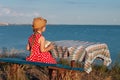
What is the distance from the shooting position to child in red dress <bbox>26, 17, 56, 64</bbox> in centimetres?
767

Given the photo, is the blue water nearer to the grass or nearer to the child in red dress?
the grass

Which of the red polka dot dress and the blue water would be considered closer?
the red polka dot dress

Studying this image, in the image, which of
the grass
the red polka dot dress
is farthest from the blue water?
the red polka dot dress

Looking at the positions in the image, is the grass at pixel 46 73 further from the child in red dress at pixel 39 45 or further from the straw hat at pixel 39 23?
the straw hat at pixel 39 23

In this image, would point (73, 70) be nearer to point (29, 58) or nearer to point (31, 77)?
point (29, 58)

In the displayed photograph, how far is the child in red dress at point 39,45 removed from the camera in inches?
302

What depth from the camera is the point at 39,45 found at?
7836 millimetres

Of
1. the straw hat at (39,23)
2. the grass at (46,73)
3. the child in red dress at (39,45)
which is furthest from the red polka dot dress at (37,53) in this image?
the grass at (46,73)

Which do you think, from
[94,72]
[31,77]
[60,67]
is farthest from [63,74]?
[94,72]

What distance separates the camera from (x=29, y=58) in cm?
812

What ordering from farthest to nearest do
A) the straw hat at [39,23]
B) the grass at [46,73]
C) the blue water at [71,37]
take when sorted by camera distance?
the blue water at [71,37]
the grass at [46,73]
the straw hat at [39,23]

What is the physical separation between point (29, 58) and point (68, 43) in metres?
3.10

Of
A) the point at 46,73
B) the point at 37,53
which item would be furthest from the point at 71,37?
the point at 37,53

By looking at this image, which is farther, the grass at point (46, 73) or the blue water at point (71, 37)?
the blue water at point (71, 37)
